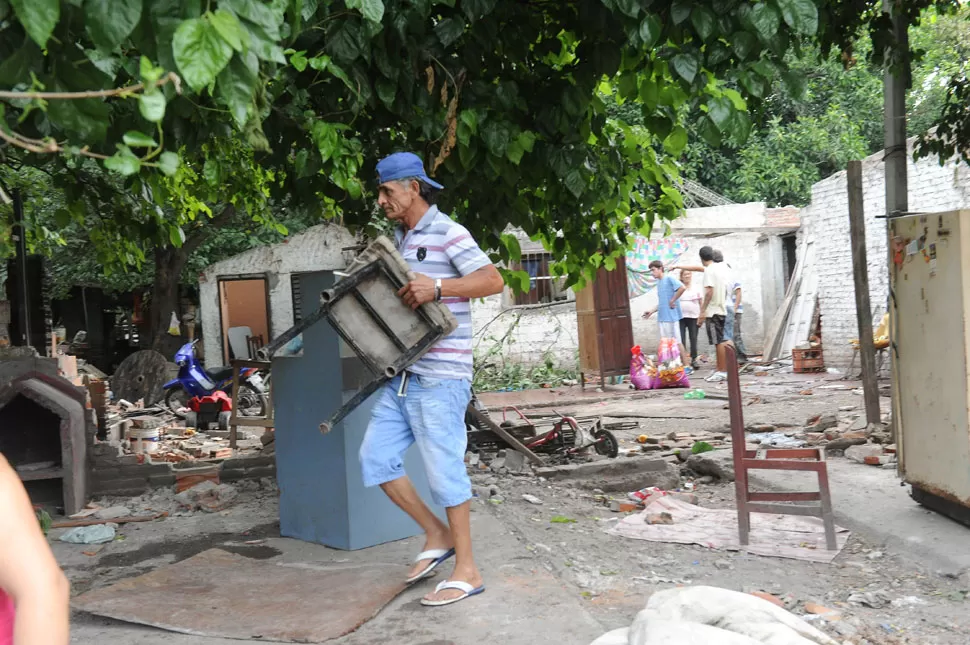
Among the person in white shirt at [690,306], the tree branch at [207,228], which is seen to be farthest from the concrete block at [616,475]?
the tree branch at [207,228]

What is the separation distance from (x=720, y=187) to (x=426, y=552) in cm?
1883

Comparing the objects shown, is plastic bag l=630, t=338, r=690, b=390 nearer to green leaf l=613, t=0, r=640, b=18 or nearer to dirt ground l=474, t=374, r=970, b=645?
dirt ground l=474, t=374, r=970, b=645

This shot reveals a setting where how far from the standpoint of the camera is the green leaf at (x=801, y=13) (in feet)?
11.3

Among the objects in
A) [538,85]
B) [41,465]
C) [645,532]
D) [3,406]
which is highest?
[538,85]

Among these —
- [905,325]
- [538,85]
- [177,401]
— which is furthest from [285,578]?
[177,401]

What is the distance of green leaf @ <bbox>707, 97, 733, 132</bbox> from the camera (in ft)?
11.8

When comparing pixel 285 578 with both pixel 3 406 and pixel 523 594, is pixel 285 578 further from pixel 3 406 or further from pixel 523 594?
pixel 3 406

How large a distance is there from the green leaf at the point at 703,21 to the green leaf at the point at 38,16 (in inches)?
99.4

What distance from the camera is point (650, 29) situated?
12.4 feet

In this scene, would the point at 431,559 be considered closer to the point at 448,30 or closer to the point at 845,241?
the point at 448,30

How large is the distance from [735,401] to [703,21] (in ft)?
7.24

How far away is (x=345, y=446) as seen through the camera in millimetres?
5148

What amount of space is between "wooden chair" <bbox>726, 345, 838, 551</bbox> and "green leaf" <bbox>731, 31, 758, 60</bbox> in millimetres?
1803

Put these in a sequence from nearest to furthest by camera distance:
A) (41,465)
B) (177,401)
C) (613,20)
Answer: (613,20)
(41,465)
(177,401)
